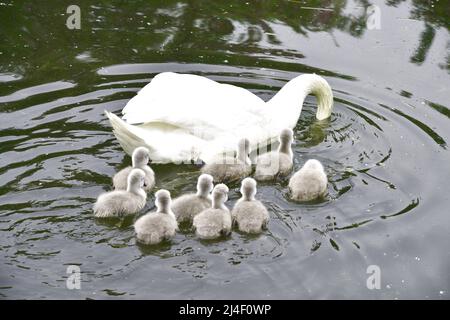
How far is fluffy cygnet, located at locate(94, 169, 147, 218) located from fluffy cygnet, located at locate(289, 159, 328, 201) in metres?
1.41

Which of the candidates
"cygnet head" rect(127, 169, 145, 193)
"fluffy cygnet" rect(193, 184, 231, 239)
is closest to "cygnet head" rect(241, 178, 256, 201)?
"fluffy cygnet" rect(193, 184, 231, 239)

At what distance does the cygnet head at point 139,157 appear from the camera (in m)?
8.59

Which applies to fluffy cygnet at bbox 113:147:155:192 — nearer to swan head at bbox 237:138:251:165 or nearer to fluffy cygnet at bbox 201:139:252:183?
fluffy cygnet at bbox 201:139:252:183

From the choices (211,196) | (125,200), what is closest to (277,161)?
(211,196)

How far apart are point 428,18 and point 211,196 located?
253 inches

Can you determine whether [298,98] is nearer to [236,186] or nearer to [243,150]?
[243,150]

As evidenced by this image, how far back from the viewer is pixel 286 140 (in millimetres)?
9086

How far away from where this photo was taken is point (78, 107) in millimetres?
10148

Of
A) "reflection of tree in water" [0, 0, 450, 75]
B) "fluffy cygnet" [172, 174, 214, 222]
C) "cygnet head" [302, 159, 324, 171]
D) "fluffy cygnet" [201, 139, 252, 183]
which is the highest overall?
"cygnet head" [302, 159, 324, 171]

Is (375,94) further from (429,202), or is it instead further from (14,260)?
(14,260)

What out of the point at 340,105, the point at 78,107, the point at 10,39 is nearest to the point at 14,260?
the point at 78,107

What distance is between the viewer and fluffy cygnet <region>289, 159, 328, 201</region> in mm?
8320

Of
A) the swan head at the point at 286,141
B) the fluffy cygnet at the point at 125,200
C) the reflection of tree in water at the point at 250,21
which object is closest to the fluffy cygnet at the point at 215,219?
the fluffy cygnet at the point at 125,200

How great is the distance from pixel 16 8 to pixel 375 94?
551 cm
